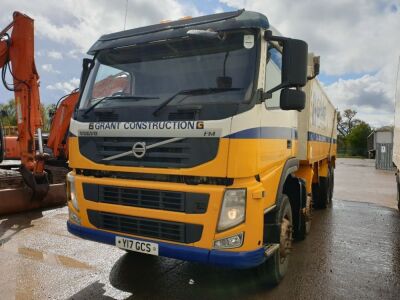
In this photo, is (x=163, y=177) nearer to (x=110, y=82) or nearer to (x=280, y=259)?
(x=110, y=82)

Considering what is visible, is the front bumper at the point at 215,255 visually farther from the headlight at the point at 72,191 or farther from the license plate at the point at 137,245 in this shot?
the headlight at the point at 72,191

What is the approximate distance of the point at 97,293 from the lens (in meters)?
3.72

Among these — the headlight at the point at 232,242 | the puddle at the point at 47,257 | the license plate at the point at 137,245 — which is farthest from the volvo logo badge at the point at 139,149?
the puddle at the point at 47,257

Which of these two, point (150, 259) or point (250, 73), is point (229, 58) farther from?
point (150, 259)

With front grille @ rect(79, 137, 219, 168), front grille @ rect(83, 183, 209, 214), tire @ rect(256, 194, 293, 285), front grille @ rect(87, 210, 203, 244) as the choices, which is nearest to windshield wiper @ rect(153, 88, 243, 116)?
front grille @ rect(79, 137, 219, 168)

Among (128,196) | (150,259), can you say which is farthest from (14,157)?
(128,196)

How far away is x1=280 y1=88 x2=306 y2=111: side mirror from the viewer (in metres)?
3.39

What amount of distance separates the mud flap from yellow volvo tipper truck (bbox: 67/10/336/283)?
3853mm

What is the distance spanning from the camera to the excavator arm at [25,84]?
7.23 meters

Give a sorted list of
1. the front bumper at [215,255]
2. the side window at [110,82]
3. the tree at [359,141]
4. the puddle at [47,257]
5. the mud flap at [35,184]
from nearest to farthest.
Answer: the front bumper at [215,255]
the side window at [110,82]
the puddle at [47,257]
the mud flap at [35,184]
the tree at [359,141]

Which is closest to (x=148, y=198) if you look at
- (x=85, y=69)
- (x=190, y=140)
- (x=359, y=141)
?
(x=190, y=140)

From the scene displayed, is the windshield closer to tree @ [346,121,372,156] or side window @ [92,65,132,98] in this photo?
side window @ [92,65,132,98]

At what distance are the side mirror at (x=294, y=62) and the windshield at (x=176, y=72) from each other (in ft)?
0.93

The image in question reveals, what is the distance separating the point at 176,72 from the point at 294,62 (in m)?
1.10
